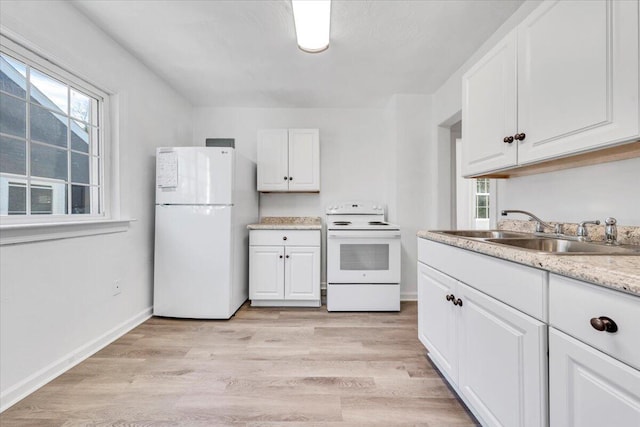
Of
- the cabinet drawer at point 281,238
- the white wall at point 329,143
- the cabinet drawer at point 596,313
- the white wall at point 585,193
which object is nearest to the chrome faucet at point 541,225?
the white wall at point 585,193

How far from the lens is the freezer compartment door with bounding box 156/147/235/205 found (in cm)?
250

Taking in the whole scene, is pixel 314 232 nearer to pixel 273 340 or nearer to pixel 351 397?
pixel 273 340

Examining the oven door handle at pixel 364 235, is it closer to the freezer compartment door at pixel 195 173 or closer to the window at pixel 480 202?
the freezer compartment door at pixel 195 173

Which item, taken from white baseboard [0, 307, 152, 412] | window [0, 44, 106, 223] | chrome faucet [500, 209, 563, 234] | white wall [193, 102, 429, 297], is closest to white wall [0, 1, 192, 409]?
white baseboard [0, 307, 152, 412]

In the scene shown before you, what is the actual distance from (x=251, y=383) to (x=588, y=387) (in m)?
1.49

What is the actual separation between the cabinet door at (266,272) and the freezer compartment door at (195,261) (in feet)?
1.18

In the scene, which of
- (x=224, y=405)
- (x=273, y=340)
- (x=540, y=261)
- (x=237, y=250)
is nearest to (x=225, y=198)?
(x=237, y=250)

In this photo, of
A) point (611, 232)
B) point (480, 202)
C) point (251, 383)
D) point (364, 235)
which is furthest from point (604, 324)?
point (480, 202)

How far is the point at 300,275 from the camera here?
112 inches

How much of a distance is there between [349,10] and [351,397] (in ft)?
7.41

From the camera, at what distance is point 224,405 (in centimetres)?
143

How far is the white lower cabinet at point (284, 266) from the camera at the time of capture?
9.35ft

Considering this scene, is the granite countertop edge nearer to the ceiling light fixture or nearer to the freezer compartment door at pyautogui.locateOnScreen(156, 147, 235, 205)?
the ceiling light fixture

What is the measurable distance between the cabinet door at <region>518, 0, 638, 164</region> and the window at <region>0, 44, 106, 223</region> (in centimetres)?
258
